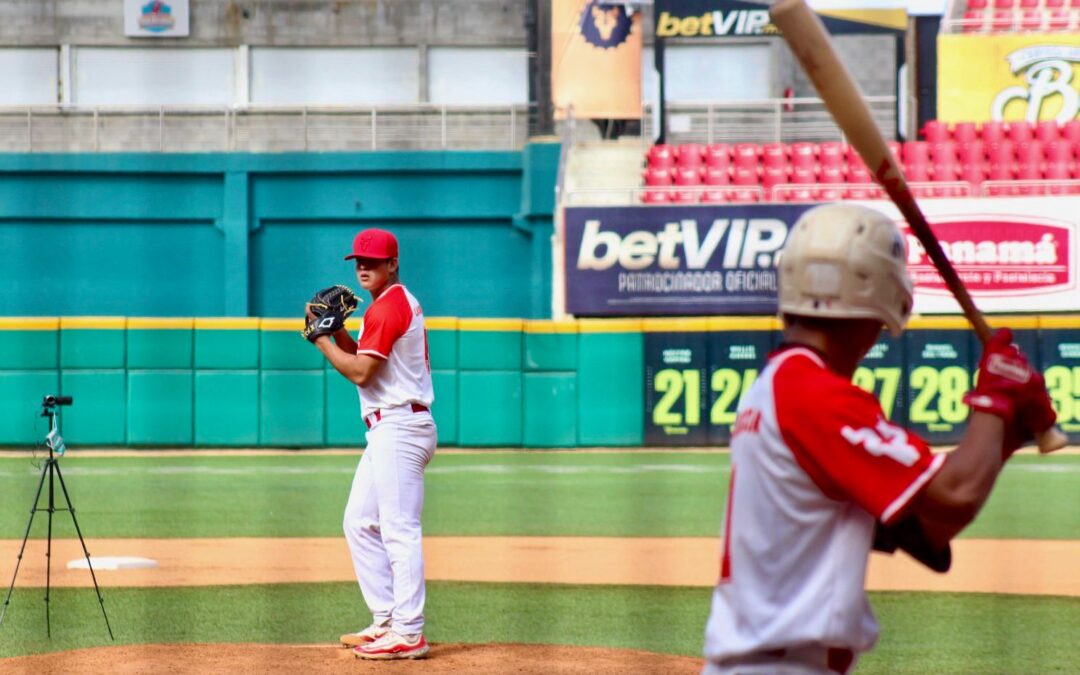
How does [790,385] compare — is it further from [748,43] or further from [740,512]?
[748,43]

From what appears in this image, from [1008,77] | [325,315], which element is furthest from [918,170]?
[325,315]

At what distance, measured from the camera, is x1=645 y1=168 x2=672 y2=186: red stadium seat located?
2030cm

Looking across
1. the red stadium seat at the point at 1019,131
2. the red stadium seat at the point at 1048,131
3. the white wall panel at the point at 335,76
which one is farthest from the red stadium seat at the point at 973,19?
the white wall panel at the point at 335,76

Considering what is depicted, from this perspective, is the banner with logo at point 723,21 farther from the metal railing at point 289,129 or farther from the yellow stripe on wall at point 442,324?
the yellow stripe on wall at point 442,324

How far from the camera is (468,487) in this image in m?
13.3

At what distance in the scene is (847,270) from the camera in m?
2.30

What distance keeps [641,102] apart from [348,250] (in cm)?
539

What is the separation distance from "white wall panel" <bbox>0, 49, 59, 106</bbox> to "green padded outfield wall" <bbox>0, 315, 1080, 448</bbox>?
1145 centimetres

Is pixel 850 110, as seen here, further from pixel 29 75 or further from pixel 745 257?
pixel 29 75

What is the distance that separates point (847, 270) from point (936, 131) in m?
18.9

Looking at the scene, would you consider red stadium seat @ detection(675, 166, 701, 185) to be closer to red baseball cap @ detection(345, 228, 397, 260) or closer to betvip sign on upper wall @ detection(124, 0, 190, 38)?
betvip sign on upper wall @ detection(124, 0, 190, 38)

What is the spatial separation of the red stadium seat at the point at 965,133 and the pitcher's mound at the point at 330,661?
15.4 metres

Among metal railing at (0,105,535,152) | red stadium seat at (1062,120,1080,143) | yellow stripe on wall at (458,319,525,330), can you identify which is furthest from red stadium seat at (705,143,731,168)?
yellow stripe on wall at (458,319,525,330)

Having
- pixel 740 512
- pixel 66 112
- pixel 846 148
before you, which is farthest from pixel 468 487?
pixel 66 112
